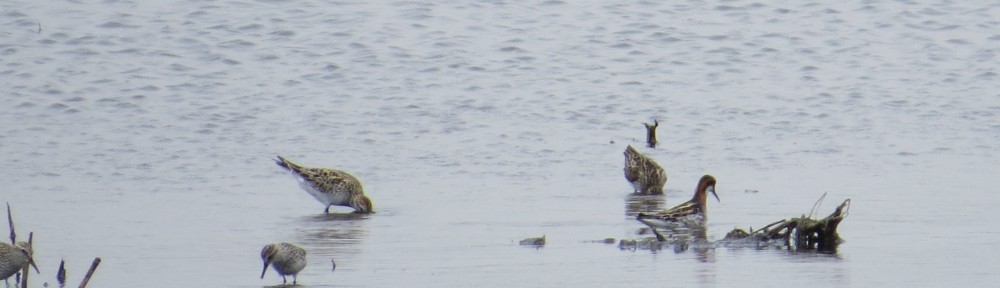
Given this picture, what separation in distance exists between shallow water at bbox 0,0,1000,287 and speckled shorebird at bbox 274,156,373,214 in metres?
0.18

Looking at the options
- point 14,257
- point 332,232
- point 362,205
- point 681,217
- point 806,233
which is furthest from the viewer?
point 362,205

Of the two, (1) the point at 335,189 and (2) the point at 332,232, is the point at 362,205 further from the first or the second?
(2) the point at 332,232

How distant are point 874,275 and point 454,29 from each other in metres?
16.0

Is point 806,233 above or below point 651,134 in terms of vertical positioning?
above

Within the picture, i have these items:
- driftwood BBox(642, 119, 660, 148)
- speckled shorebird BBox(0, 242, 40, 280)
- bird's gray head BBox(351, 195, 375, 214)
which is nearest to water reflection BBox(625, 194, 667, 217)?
bird's gray head BBox(351, 195, 375, 214)

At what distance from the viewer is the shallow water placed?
1029 centimetres

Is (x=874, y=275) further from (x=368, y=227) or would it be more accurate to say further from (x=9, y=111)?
(x=9, y=111)

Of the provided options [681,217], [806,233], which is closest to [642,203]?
[681,217]

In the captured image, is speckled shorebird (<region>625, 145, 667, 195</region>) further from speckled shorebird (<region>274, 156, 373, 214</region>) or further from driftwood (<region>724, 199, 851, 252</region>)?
driftwood (<region>724, 199, 851, 252</region>)

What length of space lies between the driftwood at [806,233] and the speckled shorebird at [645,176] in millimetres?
3198

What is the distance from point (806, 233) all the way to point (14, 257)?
4.58m

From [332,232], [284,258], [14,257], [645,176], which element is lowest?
[645,176]

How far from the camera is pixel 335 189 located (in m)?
13.2

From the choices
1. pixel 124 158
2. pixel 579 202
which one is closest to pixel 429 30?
pixel 124 158
